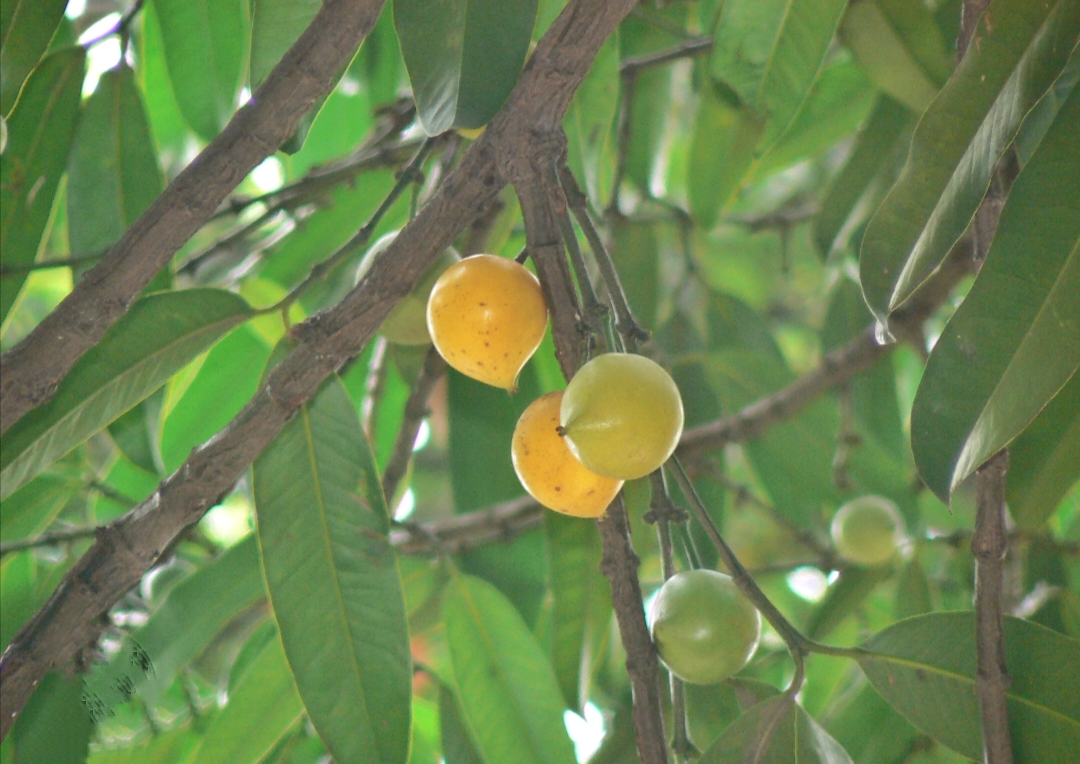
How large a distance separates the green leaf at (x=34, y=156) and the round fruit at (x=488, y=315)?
660 millimetres

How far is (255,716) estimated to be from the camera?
1.38m

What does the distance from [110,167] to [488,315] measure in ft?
2.60

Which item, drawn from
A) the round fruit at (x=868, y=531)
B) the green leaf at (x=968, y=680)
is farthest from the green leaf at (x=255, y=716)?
the round fruit at (x=868, y=531)

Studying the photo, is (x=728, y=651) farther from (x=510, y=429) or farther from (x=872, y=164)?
(x=872, y=164)

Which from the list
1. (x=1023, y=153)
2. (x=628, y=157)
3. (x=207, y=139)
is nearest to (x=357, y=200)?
(x=207, y=139)

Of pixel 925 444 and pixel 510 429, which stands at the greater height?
pixel 925 444

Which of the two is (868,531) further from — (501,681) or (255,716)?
(255,716)

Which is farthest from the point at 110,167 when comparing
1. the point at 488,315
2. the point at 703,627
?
the point at 703,627

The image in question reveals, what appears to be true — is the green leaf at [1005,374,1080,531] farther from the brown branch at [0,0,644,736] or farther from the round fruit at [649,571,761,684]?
the brown branch at [0,0,644,736]

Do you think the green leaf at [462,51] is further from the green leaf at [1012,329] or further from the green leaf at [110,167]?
the green leaf at [110,167]

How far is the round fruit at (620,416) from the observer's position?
0.95 meters

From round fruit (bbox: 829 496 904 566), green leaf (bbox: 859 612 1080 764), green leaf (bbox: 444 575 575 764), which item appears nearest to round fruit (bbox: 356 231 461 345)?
green leaf (bbox: 444 575 575 764)

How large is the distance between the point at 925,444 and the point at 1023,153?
428 millimetres

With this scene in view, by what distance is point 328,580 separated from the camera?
3.73ft
